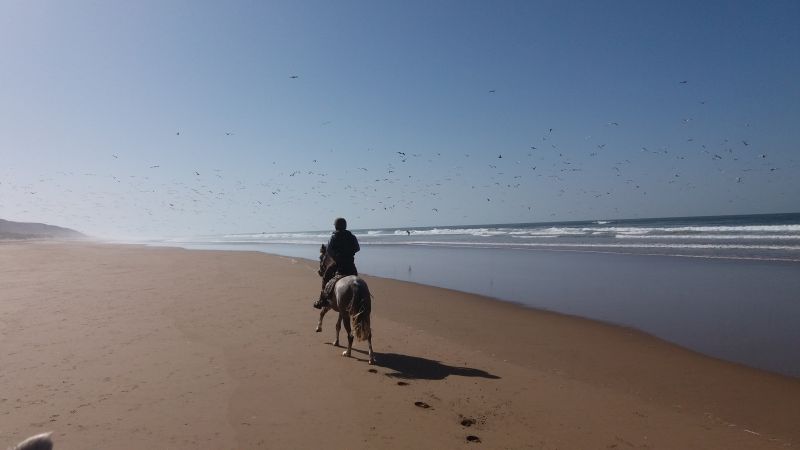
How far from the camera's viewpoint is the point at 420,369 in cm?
696

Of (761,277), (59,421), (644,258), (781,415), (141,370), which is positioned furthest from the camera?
(644,258)

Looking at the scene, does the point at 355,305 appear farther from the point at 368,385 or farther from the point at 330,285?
the point at 368,385

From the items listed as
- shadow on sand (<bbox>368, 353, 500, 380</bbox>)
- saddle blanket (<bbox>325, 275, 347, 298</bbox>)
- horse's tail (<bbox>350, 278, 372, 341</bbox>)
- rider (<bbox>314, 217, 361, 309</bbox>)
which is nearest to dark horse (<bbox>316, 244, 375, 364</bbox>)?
horse's tail (<bbox>350, 278, 372, 341</bbox>)

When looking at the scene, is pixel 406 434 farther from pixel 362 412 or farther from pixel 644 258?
pixel 644 258

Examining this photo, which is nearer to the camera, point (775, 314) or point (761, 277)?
point (775, 314)

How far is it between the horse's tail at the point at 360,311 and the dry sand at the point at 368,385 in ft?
1.61

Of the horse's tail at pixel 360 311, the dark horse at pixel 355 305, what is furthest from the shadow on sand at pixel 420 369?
the horse's tail at pixel 360 311

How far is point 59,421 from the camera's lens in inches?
190

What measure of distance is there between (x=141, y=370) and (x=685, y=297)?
1265cm

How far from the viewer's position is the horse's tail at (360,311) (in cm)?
754

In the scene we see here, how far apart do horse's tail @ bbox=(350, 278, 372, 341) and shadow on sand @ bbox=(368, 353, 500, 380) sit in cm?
55

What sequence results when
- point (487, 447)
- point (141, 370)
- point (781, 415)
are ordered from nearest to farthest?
point (487, 447)
point (781, 415)
point (141, 370)

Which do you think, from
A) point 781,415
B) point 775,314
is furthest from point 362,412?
point 775,314

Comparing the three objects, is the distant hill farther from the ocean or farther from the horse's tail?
the horse's tail
